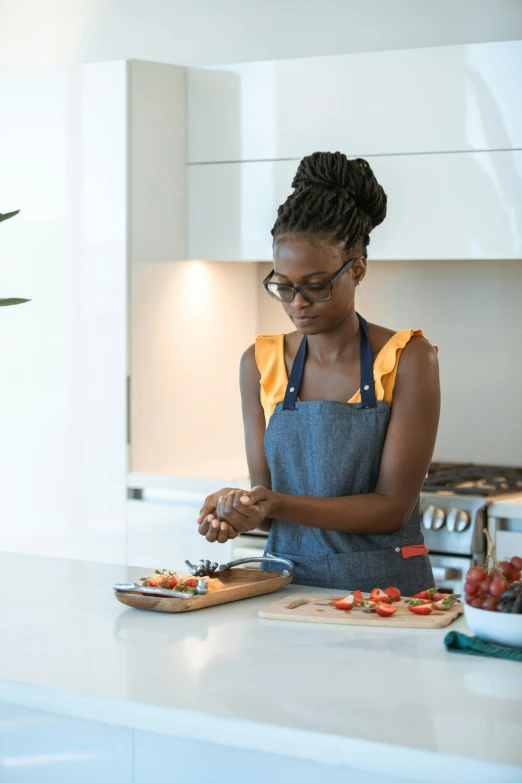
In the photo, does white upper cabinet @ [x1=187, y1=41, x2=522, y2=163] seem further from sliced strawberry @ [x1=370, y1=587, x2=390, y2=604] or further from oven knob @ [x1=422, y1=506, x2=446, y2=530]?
sliced strawberry @ [x1=370, y1=587, x2=390, y2=604]

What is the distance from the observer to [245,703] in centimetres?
117

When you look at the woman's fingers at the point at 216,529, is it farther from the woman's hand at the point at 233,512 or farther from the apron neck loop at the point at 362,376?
the apron neck loop at the point at 362,376

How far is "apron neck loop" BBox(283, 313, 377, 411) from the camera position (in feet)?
6.50

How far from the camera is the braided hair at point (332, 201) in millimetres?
1950

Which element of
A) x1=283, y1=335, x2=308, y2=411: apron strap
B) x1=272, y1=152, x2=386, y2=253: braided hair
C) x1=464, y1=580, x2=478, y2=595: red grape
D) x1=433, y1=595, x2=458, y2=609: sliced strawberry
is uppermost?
x1=272, y1=152, x2=386, y2=253: braided hair

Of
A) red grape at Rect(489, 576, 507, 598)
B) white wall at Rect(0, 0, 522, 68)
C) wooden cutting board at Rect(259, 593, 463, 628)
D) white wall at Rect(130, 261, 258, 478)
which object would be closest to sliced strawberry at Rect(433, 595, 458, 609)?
wooden cutting board at Rect(259, 593, 463, 628)

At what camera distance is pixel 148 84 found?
315 centimetres

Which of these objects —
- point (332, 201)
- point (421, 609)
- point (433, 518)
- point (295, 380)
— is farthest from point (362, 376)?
point (433, 518)

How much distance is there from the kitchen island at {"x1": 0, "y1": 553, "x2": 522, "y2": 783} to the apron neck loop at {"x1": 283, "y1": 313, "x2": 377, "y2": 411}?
57cm

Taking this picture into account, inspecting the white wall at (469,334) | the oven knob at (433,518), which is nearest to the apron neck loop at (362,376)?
the oven knob at (433,518)

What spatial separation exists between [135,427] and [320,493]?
1301 millimetres

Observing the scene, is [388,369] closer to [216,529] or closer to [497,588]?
[216,529]

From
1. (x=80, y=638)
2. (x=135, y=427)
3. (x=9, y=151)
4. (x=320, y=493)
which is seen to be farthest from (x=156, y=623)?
(x=9, y=151)

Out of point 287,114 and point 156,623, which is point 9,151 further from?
point 156,623
